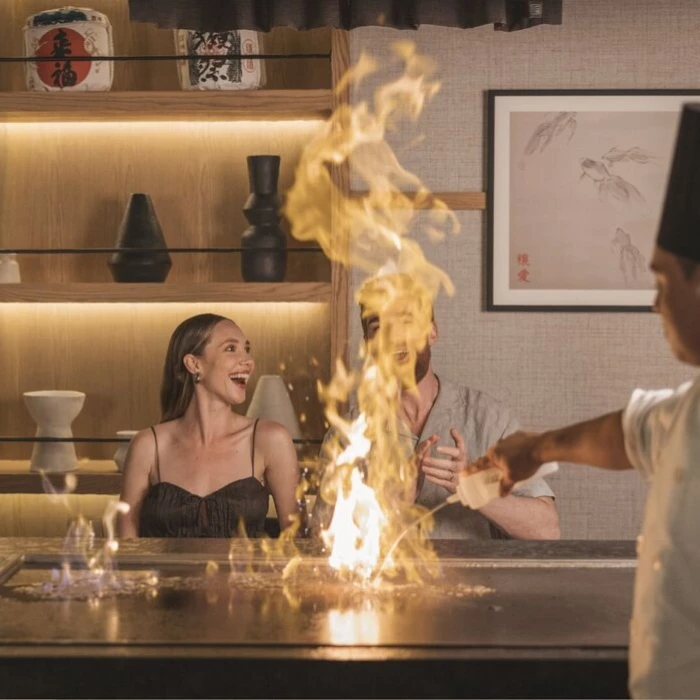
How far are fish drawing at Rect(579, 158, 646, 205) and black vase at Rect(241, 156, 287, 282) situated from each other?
983 millimetres

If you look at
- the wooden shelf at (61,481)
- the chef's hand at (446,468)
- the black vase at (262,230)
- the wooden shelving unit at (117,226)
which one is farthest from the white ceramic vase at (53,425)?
the chef's hand at (446,468)

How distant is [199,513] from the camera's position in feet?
9.37

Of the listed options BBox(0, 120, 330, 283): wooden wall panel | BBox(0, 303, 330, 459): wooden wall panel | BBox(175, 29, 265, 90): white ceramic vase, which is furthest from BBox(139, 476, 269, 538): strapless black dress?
BBox(175, 29, 265, 90): white ceramic vase

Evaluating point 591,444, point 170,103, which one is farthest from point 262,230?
point 591,444

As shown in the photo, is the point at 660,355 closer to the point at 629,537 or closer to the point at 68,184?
the point at 629,537

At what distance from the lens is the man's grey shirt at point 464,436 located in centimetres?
278

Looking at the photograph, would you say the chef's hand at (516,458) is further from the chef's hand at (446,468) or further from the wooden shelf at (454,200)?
the wooden shelf at (454,200)

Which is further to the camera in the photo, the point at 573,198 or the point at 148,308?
the point at 148,308

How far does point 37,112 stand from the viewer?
129 inches

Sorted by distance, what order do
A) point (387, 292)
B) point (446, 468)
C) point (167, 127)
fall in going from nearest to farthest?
point (446, 468)
point (387, 292)
point (167, 127)

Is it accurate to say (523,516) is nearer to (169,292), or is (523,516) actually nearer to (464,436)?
(464,436)

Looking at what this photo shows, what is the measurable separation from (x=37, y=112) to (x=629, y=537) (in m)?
2.26

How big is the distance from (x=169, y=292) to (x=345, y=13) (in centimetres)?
161

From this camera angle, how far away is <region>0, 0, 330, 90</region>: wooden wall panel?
11.4 ft
